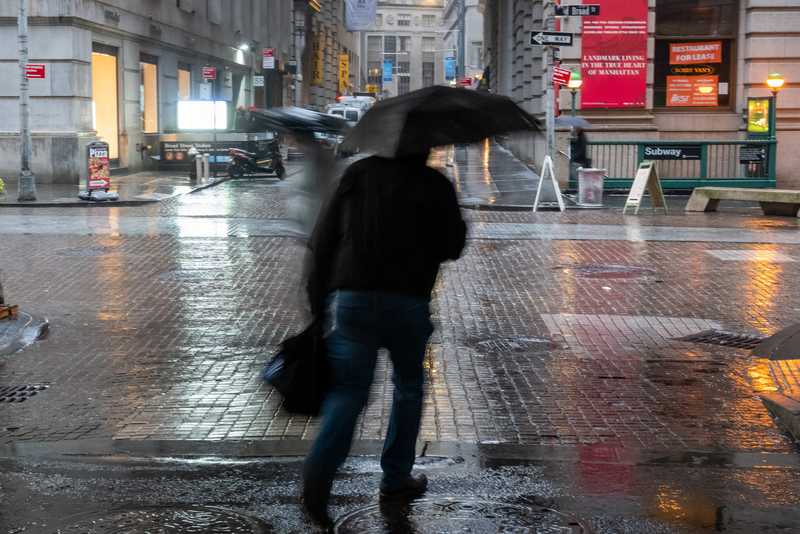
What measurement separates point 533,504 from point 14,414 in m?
3.50

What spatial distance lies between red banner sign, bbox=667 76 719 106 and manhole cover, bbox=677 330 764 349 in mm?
17465

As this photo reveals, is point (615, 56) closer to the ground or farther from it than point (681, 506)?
farther from it

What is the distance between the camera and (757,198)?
17516 millimetres

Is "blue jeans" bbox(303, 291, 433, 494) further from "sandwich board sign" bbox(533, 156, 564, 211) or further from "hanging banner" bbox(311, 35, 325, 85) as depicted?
"hanging banner" bbox(311, 35, 325, 85)

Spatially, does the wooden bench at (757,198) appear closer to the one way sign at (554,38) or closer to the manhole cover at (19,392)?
the one way sign at (554,38)

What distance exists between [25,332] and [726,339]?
240 inches

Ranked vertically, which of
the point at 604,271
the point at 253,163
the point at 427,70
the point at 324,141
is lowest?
the point at 604,271

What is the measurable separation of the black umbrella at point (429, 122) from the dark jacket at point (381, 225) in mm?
128

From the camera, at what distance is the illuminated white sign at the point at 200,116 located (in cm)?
3058

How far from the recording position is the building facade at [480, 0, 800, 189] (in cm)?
2277

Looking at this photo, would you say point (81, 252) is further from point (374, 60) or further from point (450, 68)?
point (374, 60)

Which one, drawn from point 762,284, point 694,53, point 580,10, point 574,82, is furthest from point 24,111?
point 694,53

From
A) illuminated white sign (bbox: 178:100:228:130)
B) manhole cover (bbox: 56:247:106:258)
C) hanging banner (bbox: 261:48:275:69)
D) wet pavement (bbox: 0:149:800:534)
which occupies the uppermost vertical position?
hanging banner (bbox: 261:48:275:69)

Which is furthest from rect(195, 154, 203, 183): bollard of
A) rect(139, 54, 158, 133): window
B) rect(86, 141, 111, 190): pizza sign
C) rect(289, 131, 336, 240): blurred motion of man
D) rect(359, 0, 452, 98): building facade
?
rect(359, 0, 452, 98): building facade
